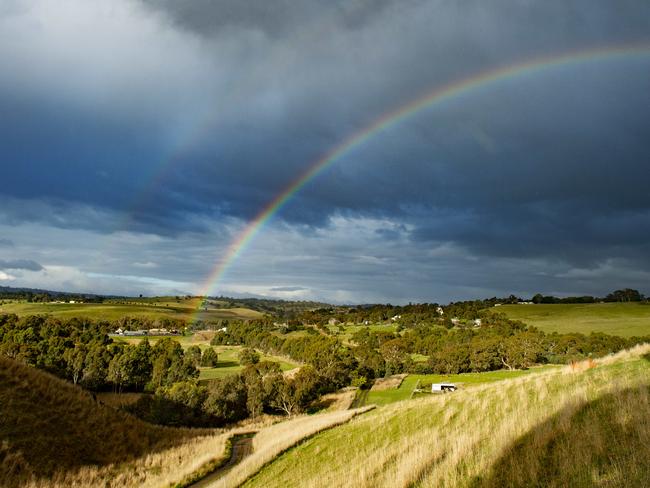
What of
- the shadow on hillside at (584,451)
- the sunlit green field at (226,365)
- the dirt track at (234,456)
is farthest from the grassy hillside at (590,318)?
the shadow on hillside at (584,451)

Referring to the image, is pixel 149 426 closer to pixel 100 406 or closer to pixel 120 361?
pixel 100 406

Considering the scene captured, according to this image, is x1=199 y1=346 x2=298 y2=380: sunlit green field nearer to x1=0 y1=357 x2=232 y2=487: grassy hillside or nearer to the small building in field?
the small building in field

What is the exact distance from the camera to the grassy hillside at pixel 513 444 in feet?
24.9

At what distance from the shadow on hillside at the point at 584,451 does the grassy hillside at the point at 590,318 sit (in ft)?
447

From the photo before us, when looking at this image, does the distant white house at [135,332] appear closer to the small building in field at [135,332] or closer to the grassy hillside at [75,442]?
the small building in field at [135,332]

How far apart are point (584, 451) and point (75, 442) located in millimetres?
28192

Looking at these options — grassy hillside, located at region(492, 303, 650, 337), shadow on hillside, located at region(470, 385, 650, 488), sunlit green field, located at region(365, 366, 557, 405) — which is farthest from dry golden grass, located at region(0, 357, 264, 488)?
grassy hillside, located at region(492, 303, 650, 337)

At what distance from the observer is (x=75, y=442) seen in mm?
25516

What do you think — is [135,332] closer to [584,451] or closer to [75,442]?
[75,442]

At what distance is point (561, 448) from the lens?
8.48m

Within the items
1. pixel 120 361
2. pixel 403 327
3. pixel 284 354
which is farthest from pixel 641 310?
pixel 120 361

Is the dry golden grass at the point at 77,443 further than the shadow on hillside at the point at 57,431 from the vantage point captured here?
No

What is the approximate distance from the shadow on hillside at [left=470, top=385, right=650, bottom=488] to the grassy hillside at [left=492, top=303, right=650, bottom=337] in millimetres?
136247

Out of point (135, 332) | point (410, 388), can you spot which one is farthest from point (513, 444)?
point (135, 332)
